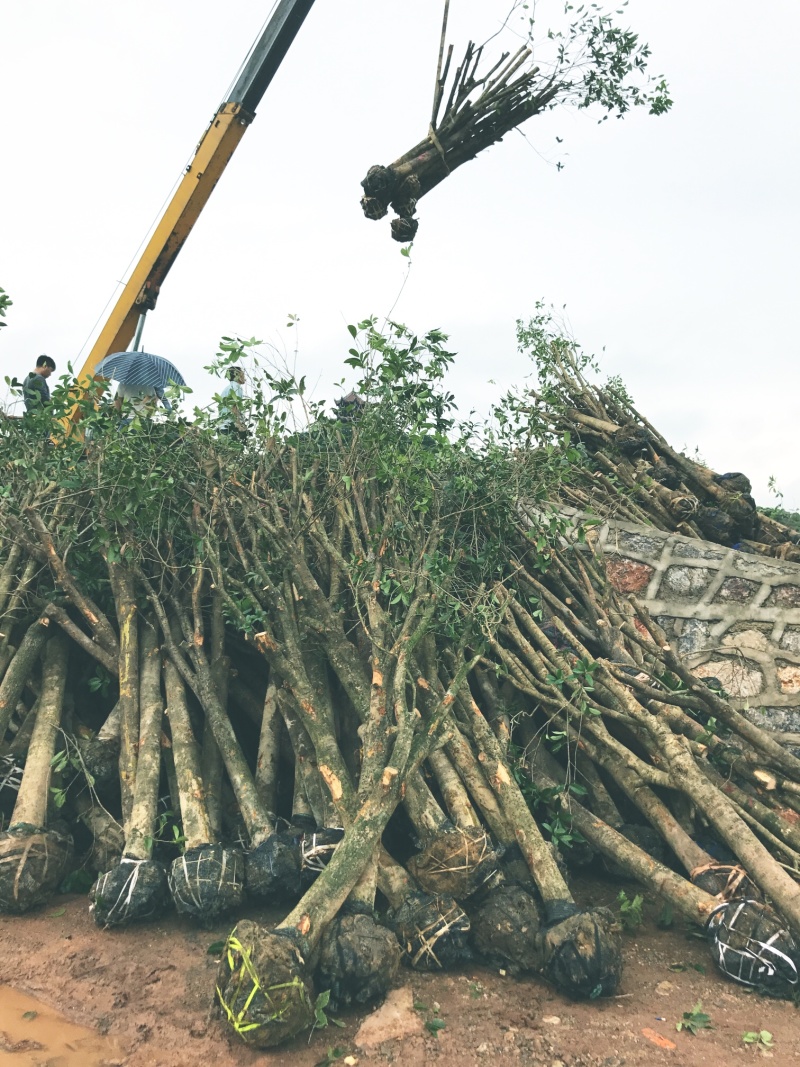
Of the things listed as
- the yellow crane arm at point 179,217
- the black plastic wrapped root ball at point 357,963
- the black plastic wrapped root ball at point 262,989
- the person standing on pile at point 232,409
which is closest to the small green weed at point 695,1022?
the black plastic wrapped root ball at point 357,963

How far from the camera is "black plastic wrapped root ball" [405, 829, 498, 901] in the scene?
435 cm

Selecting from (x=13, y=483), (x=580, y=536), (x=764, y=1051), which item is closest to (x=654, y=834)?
(x=764, y=1051)

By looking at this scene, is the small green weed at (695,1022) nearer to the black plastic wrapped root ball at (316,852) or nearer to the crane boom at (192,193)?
the black plastic wrapped root ball at (316,852)

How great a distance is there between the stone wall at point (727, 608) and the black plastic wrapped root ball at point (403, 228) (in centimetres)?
382

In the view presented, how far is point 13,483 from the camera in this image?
6.50 metres

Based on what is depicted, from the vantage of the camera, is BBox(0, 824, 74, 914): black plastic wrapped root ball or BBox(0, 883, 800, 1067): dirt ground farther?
BBox(0, 824, 74, 914): black plastic wrapped root ball

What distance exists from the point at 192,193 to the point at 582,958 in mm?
11351

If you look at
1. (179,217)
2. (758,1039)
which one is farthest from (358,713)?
(179,217)

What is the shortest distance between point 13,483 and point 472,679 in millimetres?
4399

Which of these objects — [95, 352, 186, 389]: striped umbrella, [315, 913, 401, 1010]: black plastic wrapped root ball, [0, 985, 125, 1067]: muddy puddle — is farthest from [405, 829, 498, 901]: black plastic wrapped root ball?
[95, 352, 186, 389]: striped umbrella

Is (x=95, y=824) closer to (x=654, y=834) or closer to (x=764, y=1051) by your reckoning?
(x=654, y=834)

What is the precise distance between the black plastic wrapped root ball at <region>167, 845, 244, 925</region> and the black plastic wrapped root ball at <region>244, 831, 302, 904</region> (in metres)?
0.09

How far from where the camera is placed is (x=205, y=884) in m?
4.37

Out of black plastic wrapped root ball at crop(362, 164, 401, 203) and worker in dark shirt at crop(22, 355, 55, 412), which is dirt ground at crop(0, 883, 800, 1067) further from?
black plastic wrapped root ball at crop(362, 164, 401, 203)
